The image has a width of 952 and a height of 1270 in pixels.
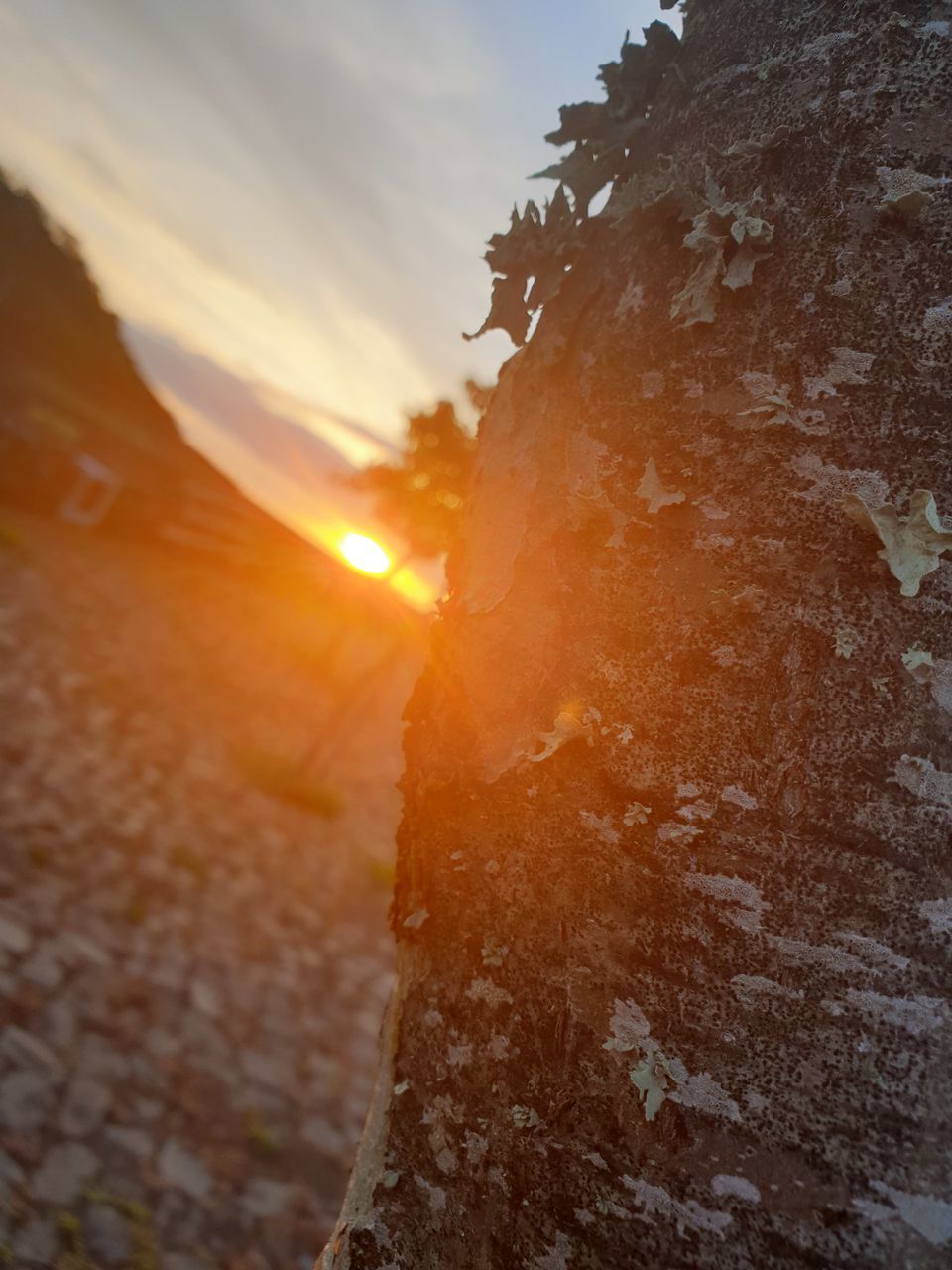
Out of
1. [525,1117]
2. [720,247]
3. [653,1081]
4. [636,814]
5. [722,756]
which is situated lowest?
[525,1117]

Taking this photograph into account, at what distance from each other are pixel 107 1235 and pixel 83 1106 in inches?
24.1

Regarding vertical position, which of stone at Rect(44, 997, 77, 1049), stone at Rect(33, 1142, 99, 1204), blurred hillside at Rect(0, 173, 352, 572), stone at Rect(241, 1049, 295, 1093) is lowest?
stone at Rect(241, 1049, 295, 1093)

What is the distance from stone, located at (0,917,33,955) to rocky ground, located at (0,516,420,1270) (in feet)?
0.03

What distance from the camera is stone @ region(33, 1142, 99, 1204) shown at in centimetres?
297

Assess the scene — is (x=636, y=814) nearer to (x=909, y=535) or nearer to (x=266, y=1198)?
(x=909, y=535)

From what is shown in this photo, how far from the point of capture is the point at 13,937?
405 centimetres

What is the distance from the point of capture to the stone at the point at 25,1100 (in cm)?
315

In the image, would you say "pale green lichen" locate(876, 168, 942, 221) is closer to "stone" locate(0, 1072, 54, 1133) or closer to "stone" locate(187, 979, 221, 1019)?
"stone" locate(0, 1072, 54, 1133)

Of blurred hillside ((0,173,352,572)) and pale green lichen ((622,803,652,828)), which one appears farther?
blurred hillside ((0,173,352,572))

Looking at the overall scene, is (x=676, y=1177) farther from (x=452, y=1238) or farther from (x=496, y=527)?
(x=496, y=527)

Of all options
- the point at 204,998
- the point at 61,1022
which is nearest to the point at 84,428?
the point at 204,998

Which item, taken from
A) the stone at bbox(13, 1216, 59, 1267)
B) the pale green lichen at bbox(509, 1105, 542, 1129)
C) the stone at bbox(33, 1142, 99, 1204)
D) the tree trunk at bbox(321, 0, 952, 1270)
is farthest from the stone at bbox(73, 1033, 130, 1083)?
the pale green lichen at bbox(509, 1105, 542, 1129)

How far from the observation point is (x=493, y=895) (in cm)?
99

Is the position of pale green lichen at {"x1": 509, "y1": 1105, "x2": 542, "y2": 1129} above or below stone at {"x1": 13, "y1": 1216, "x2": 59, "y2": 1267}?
above
